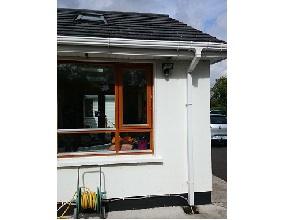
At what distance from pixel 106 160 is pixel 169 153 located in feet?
4.33

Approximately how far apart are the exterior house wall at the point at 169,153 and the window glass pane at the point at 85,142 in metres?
0.23

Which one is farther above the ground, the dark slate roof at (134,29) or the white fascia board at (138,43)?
the dark slate roof at (134,29)

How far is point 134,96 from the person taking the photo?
15.7ft

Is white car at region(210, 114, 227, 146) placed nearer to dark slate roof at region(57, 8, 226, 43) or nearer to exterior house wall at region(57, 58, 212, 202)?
Result: dark slate roof at region(57, 8, 226, 43)

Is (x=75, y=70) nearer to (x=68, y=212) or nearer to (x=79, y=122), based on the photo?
(x=79, y=122)

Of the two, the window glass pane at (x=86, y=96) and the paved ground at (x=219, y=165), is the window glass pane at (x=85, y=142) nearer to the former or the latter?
the window glass pane at (x=86, y=96)

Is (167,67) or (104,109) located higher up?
(167,67)

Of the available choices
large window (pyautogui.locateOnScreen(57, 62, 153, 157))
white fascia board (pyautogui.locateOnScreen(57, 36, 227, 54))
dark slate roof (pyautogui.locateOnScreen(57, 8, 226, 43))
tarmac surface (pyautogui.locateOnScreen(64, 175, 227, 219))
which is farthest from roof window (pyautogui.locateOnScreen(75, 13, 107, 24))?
tarmac surface (pyautogui.locateOnScreen(64, 175, 227, 219))

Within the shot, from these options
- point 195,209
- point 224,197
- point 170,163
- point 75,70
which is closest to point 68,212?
point 170,163

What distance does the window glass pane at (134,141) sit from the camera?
4781 millimetres

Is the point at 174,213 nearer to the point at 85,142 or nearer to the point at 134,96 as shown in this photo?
the point at 85,142

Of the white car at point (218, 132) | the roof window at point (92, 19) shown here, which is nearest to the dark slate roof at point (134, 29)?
the roof window at point (92, 19)

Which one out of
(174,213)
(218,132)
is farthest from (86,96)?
(218,132)

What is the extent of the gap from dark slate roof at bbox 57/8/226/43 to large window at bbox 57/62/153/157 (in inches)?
25.1
